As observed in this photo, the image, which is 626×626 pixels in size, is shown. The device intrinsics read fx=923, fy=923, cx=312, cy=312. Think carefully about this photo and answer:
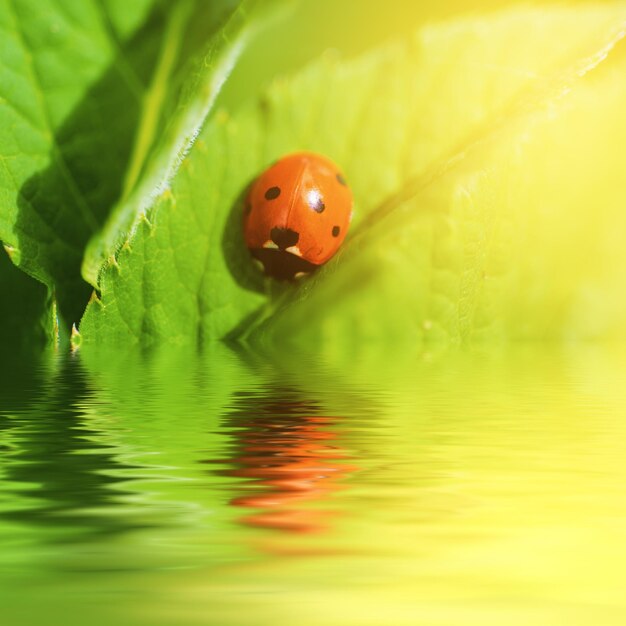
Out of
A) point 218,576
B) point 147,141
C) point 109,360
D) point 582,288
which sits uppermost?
point 147,141

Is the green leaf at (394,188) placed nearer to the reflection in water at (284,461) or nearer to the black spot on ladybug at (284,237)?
the black spot on ladybug at (284,237)

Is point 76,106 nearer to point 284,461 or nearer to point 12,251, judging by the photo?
point 12,251

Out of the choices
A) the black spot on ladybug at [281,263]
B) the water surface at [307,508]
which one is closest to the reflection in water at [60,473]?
the water surface at [307,508]

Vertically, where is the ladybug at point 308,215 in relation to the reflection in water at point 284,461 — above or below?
above

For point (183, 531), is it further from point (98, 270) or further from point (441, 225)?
point (441, 225)

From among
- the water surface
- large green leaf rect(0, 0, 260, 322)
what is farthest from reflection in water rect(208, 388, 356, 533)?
large green leaf rect(0, 0, 260, 322)

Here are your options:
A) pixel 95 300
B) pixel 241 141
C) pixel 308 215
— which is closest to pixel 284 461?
pixel 95 300

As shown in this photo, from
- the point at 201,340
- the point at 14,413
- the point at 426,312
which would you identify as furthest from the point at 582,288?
the point at 14,413
